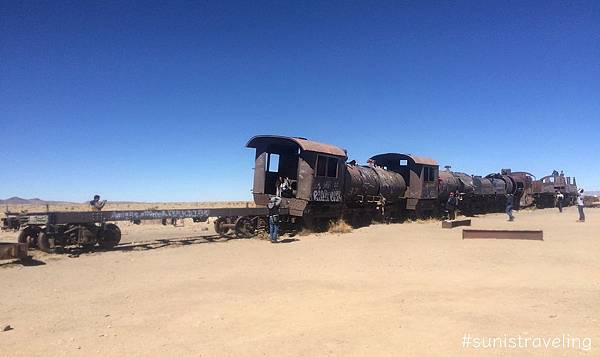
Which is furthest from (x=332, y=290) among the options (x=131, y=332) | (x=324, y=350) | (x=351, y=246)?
(x=351, y=246)

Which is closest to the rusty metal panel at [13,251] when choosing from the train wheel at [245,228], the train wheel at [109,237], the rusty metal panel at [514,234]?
the train wheel at [109,237]

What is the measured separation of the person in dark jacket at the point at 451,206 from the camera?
25.3 metres

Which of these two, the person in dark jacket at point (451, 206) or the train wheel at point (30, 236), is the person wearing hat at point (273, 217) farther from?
the person in dark jacket at point (451, 206)

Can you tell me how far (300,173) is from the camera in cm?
1675

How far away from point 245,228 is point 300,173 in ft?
9.81

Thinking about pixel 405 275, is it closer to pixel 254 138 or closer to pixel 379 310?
pixel 379 310

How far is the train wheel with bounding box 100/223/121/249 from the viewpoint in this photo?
1271cm

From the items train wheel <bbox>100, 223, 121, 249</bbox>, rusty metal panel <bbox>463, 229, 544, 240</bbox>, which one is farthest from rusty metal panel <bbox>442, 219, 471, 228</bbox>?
train wheel <bbox>100, 223, 121, 249</bbox>

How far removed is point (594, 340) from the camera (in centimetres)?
492

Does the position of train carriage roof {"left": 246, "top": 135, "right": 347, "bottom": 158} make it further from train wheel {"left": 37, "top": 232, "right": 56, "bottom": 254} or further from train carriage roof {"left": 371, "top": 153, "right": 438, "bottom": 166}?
train wheel {"left": 37, "top": 232, "right": 56, "bottom": 254}

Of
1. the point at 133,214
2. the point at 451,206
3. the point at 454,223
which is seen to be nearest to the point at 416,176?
the point at 451,206

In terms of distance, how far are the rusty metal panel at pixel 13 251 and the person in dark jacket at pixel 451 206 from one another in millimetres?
20973

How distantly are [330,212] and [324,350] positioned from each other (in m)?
13.3

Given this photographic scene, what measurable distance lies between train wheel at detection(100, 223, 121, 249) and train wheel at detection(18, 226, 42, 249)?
1.61 meters
